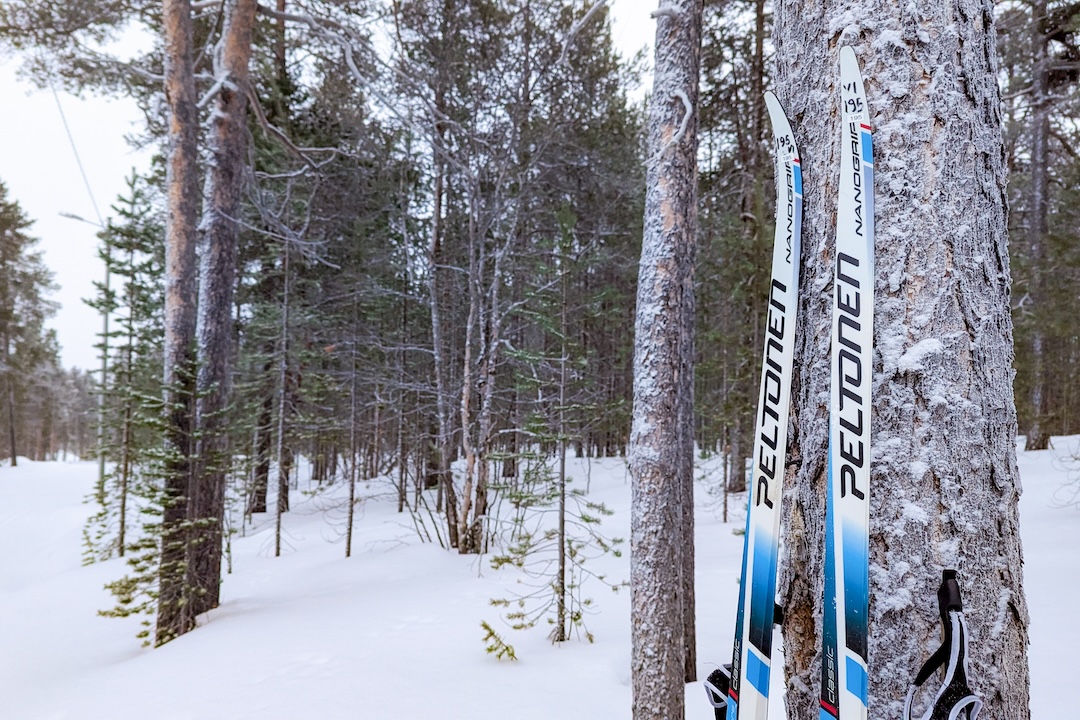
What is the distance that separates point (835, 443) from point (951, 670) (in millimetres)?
379

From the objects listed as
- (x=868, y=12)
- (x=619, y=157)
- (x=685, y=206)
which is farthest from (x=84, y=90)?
(x=868, y=12)

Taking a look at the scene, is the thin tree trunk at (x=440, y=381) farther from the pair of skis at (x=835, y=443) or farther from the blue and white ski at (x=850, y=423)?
the blue and white ski at (x=850, y=423)

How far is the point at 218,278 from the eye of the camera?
541cm

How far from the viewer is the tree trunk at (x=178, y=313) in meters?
4.86

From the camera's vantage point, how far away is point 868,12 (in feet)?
3.38

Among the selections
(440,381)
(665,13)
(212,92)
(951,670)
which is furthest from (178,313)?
(951,670)

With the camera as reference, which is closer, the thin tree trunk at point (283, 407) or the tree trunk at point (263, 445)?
the thin tree trunk at point (283, 407)

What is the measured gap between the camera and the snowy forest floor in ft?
10.7

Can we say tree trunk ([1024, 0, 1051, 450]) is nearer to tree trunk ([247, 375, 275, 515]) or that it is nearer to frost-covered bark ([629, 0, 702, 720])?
frost-covered bark ([629, 0, 702, 720])

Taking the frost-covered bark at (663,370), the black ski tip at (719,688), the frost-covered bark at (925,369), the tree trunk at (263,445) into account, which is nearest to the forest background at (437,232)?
the tree trunk at (263,445)

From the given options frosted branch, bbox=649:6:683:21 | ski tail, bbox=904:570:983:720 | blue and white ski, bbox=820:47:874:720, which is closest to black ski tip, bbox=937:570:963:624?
ski tail, bbox=904:570:983:720

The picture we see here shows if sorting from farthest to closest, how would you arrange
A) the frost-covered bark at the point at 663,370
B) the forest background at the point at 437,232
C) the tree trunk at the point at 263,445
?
the tree trunk at the point at 263,445
the forest background at the point at 437,232
the frost-covered bark at the point at 663,370

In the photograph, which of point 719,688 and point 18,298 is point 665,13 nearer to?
point 719,688

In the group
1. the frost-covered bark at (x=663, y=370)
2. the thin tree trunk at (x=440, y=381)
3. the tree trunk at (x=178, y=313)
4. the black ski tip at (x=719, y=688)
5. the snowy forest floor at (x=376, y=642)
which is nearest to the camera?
the black ski tip at (x=719, y=688)
